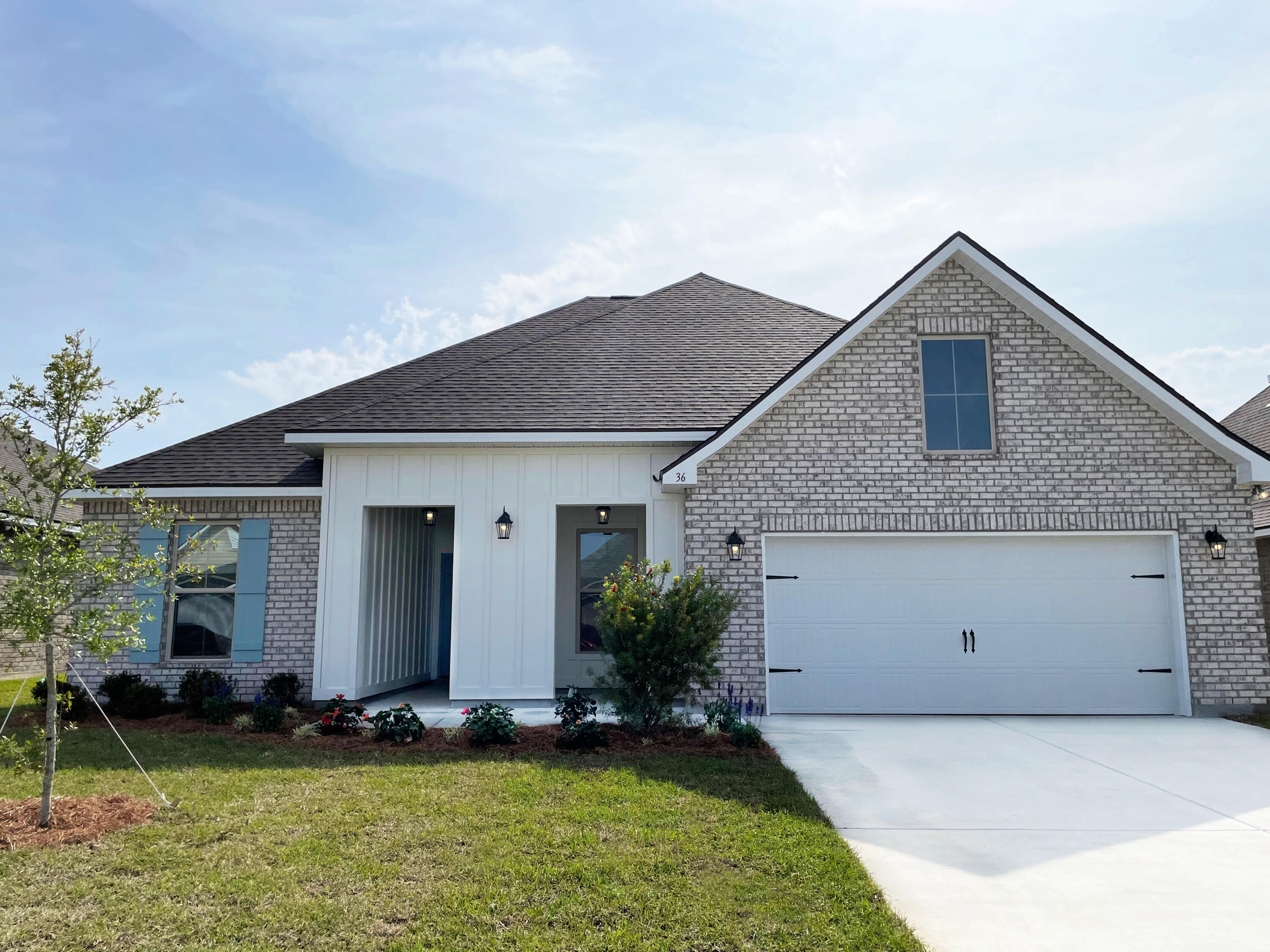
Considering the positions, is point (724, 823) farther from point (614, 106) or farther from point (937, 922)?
point (614, 106)

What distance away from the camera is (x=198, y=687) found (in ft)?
34.0

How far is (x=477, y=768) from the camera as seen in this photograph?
264 inches

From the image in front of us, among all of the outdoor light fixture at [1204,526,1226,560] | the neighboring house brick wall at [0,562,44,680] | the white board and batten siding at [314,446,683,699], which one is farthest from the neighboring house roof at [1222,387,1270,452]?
the neighboring house brick wall at [0,562,44,680]

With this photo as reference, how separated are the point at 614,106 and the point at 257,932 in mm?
9215

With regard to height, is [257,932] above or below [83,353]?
below

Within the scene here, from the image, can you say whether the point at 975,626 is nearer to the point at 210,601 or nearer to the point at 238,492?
the point at 238,492

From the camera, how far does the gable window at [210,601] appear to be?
1099cm

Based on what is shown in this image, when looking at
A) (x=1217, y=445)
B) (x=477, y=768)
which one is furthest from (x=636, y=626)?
(x=1217, y=445)

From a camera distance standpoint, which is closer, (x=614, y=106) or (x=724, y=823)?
(x=724, y=823)

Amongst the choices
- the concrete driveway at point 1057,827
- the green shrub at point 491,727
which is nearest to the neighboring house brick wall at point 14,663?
the green shrub at point 491,727

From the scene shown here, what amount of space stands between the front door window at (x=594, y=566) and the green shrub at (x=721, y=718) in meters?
4.06

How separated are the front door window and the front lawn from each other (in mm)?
5539

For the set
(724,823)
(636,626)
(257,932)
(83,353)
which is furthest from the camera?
(636,626)

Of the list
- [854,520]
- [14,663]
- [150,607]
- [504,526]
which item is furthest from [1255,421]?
[14,663]
